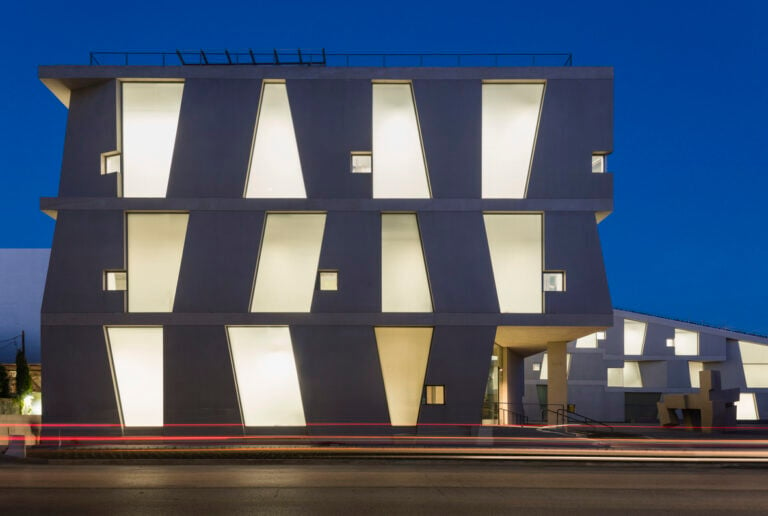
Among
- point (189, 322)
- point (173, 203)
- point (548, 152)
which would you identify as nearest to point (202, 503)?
point (189, 322)

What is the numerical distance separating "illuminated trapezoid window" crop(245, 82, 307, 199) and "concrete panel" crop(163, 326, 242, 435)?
5.42 metres

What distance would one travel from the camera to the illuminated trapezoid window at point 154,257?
22.6 metres

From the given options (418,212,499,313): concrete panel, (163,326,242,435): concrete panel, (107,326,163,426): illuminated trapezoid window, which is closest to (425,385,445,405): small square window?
(418,212,499,313): concrete panel

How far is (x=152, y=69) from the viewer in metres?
22.7

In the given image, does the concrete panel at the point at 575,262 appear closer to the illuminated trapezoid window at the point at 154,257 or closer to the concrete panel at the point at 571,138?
the concrete panel at the point at 571,138

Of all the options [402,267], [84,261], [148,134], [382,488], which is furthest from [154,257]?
[382,488]

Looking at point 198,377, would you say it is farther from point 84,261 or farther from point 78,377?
point 84,261

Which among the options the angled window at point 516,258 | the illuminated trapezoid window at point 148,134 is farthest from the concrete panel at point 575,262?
the illuminated trapezoid window at point 148,134

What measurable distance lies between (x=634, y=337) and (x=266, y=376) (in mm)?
42124

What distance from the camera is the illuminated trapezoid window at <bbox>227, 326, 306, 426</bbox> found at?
73.3ft

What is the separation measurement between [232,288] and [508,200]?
1045 cm

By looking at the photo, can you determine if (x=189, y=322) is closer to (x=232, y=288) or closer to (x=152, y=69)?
(x=232, y=288)

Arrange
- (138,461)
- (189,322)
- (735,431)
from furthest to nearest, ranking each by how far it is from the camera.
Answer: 1. (735,431)
2. (189,322)
3. (138,461)

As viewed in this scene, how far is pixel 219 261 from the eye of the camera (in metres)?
22.4
